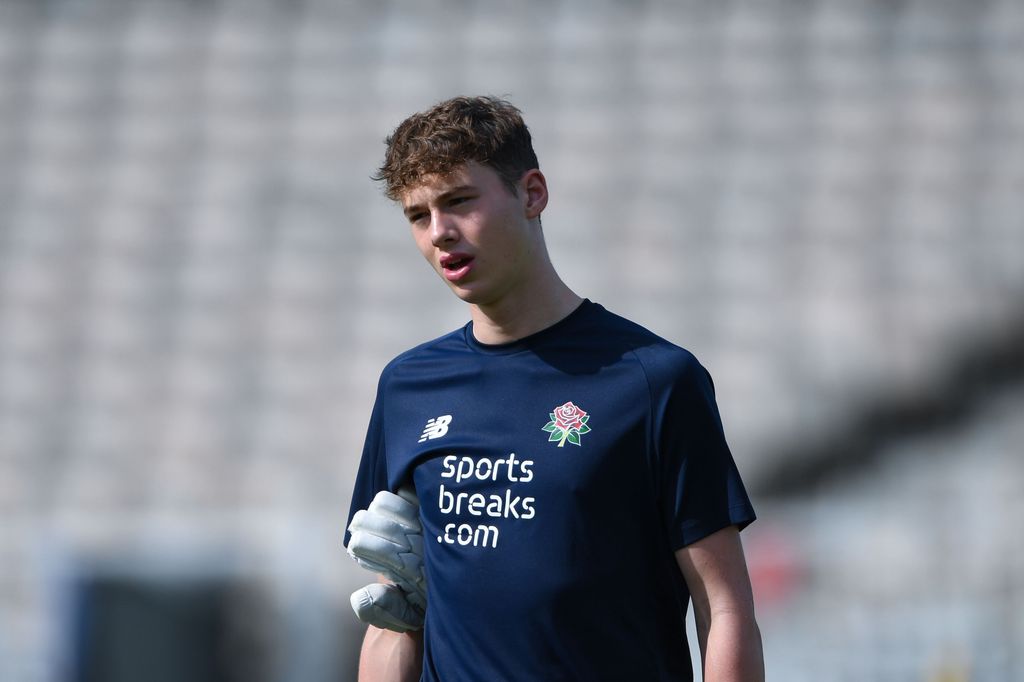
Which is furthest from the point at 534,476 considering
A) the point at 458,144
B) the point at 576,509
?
the point at 458,144

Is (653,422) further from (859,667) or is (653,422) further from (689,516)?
(859,667)

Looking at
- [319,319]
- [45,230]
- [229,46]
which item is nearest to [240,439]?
[319,319]

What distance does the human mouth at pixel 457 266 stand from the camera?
1.51 metres

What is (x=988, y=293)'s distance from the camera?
4.54m

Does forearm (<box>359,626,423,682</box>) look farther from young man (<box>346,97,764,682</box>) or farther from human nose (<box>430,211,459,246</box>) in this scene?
human nose (<box>430,211,459,246</box>)

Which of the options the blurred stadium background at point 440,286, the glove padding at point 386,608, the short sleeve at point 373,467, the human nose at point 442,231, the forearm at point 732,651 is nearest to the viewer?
the forearm at point 732,651

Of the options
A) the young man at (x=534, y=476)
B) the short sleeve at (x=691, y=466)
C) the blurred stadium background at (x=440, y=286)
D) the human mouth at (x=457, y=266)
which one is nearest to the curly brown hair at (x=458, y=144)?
the young man at (x=534, y=476)

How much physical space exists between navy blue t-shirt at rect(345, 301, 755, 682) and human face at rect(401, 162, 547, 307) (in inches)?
4.1

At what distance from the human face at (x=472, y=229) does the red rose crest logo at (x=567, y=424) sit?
17 centimetres

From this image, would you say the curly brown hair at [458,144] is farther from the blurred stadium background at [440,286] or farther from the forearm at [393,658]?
the blurred stadium background at [440,286]

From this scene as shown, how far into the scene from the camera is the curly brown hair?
1523 mm

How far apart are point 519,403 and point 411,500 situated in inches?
8.8

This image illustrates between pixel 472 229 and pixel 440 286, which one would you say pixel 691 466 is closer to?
pixel 472 229

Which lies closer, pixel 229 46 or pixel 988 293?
pixel 988 293
